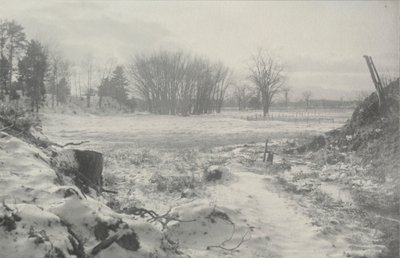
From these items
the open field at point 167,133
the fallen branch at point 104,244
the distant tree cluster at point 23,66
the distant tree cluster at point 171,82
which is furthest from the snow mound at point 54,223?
the distant tree cluster at point 171,82

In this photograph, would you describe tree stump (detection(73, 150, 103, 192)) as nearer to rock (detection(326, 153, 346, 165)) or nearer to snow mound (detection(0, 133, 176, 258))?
snow mound (detection(0, 133, 176, 258))

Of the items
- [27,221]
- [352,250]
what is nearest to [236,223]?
[352,250]

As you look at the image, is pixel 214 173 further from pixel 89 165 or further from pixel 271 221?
pixel 89 165

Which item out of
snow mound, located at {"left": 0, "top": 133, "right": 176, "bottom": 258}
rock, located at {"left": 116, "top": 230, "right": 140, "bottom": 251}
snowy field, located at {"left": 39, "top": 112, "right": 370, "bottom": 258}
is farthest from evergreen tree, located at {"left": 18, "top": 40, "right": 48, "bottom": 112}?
rock, located at {"left": 116, "top": 230, "right": 140, "bottom": 251}

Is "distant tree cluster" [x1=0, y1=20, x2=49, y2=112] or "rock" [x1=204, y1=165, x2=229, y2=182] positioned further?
"distant tree cluster" [x1=0, y1=20, x2=49, y2=112]

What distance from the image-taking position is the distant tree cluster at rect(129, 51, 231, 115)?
2667 inches

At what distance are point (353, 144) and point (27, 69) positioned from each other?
4123cm

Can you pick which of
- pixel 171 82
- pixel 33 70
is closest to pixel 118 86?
pixel 171 82

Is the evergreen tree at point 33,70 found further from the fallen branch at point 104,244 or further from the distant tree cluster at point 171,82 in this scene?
the fallen branch at point 104,244

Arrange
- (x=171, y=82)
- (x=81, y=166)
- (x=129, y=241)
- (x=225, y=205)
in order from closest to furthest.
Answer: (x=129, y=241) < (x=81, y=166) < (x=225, y=205) < (x=171, y=82)

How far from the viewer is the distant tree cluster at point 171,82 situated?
6775 centimetres

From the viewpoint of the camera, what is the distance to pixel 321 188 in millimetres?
10578

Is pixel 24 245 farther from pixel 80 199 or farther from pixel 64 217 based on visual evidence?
pixel 80 199

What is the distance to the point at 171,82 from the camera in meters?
67.8
